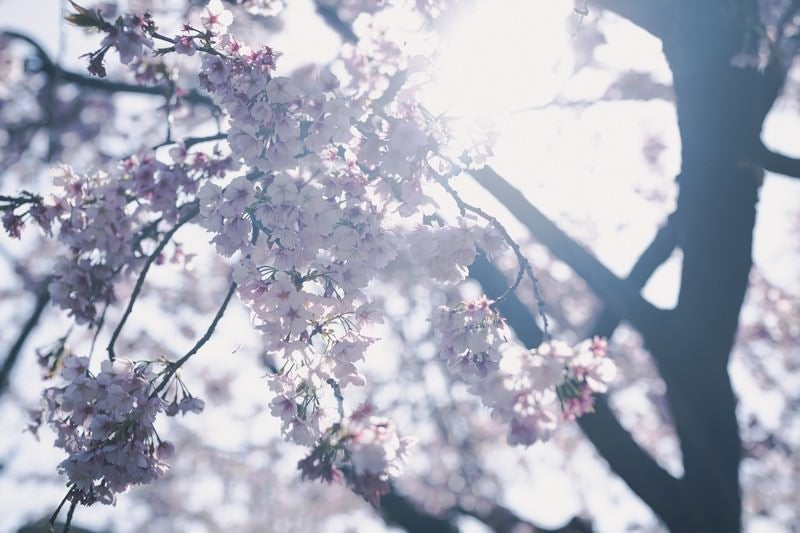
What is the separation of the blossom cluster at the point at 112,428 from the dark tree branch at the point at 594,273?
2.17 metres

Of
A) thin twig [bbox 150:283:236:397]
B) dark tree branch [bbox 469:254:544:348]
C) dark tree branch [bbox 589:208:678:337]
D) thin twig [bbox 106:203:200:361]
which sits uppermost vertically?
thin twig [bbox 106:203:200:361]

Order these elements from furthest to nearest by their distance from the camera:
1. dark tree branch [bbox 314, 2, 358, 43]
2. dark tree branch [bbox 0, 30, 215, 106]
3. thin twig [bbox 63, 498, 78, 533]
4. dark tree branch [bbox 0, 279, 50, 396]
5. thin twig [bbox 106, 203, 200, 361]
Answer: dark tree branch [bbox 0, 279, 50, 396], dark tree branch [bbox 314, 2, 358, 43], dark tree branch [bbox 0, 30, 215, 106], thin twig [bbox 106, 203, 200, 361], thin twig [bbox 63, 498, 78, 533]

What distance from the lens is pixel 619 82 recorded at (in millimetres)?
7523

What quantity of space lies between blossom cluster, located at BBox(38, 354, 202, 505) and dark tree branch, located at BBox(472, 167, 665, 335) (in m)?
2.17

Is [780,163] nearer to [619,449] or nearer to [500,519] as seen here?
[619,449]

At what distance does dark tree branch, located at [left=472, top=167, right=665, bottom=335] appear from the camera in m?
3.40

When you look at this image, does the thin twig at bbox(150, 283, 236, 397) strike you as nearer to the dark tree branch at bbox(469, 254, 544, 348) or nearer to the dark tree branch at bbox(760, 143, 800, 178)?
the dark tree branch at bbox(469, 254, 544, 348)

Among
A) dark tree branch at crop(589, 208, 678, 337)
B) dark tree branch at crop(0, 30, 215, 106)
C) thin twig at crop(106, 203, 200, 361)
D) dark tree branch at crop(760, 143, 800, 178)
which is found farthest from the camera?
dark tree branch at crop(0, 30, 215, 106)

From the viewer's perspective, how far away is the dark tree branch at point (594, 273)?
11.1 ft

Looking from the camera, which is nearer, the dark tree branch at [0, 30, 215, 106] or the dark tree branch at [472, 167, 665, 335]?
the dark tree branch at [472, 167, 665, 335]

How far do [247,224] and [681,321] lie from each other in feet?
8.35

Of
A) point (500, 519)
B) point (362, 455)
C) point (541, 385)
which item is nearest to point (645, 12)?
point (541, 385)

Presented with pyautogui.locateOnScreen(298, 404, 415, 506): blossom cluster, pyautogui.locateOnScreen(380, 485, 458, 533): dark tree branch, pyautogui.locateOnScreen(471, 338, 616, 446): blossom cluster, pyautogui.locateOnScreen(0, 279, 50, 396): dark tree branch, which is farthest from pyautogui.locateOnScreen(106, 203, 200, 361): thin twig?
pyautogui.locateOnScreen(0, 279, 50, 396): dark tree branch

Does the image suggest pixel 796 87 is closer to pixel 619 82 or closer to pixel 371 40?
pixel 619 82
